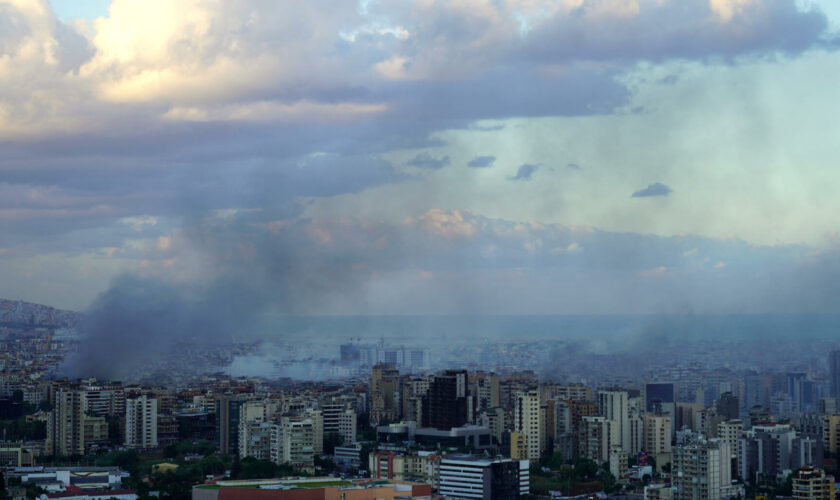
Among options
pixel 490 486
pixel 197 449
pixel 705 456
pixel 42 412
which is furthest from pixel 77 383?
pixel 705 456

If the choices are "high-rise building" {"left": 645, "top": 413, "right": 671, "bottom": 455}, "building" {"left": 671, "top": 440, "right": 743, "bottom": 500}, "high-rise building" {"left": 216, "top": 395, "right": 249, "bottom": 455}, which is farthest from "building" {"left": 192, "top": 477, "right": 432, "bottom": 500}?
"high-rise building" {"left": 645, "top": 413, "right": 671, "bottom": 455}

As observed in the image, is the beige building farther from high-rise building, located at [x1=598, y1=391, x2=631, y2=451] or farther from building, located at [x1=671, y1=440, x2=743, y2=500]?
building, located at [x1=671, y1=440, x2=743, y2=500]

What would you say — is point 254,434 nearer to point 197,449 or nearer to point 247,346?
point 197,449

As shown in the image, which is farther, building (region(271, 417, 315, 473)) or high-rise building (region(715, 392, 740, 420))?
high-rise building (region(715, 392, 740, 420))

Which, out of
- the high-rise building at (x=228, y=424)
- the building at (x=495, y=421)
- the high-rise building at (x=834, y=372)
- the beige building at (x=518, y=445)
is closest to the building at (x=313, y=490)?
the beige building at (x=518, y=445)

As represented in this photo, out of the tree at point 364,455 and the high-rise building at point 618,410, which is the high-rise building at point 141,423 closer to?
the tree at point 364,455

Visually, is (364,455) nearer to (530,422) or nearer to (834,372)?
(530,422)
